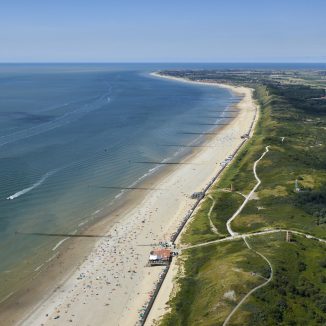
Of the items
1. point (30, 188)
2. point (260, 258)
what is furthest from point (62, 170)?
point (260, 258)

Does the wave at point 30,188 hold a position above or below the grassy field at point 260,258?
above

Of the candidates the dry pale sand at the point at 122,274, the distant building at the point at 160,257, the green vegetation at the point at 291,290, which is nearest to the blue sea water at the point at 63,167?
the dry pale sand at the point at 122,274

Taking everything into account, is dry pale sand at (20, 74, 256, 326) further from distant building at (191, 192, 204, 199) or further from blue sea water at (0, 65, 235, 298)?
blue sea water at (0, 65, 235, 298)

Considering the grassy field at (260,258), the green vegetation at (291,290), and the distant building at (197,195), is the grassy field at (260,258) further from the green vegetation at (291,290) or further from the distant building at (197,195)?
the distant building at (197,195)

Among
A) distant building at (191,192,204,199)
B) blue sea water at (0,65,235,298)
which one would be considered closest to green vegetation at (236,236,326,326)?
distant building at (191,192,204,199)

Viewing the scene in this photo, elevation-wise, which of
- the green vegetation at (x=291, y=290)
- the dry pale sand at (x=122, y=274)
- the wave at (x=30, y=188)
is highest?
the wave at (x=30, y=188)

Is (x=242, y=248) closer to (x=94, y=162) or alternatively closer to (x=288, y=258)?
(x=288, y=258)

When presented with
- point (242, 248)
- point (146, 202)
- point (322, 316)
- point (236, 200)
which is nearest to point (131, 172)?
point (146, 202)
